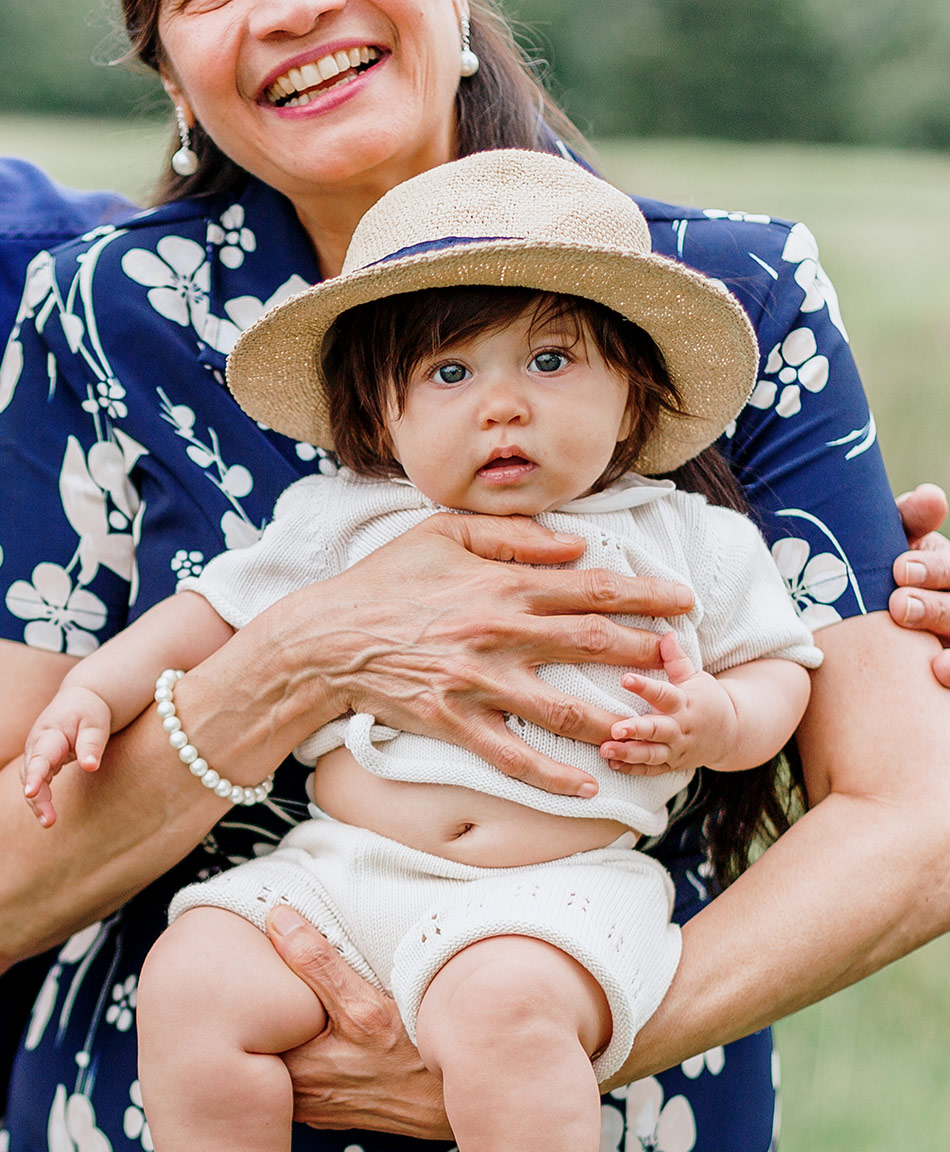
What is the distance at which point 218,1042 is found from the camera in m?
1.37

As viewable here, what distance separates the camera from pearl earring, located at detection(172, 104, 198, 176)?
6.41 feet

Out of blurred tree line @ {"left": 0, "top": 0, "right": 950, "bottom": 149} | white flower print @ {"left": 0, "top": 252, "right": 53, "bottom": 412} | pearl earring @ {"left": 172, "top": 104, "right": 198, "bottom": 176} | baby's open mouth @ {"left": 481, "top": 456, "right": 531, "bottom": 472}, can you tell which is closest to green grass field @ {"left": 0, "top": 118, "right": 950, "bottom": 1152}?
pearl earring @ {"left": 172, "top": 104, "right": 198, "bottom": 176}

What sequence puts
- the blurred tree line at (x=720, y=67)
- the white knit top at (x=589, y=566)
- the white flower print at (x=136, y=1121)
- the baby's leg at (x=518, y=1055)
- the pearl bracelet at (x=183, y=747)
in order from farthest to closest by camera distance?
the blurred tree line at (x=720, y=67) < the white flower print at (x=136, y=1121) < the pearl bracelet at (x=183, y=747) < the white knit top at (x=589, y=566) < the baby's leg at (x=518, y=1055)

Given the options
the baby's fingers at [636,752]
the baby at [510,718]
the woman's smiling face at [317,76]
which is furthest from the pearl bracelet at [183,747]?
the woman's smiling face at [317,76]

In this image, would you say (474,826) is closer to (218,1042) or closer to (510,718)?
(510,718)

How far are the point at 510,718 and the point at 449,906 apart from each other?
0.23m

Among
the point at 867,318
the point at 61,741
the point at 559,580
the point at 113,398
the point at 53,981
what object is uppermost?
the point at 113,398

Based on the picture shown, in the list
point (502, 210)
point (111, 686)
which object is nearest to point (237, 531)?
point (111, 686)

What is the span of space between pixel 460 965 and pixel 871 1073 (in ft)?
7.39

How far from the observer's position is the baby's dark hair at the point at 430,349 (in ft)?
4.61

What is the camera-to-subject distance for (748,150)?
1391cm

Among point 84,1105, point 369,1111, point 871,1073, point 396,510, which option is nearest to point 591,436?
point 396,510

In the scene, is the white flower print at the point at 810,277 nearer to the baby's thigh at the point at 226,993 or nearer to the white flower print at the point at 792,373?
the white flower print at the point at 792,373

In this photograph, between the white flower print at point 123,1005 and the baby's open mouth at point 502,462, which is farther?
the white flower print at point 123,1005
